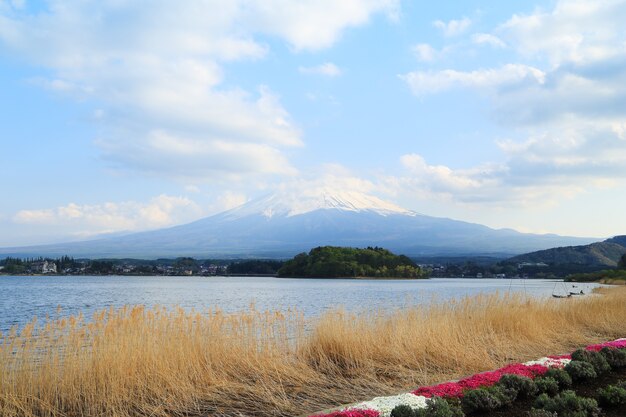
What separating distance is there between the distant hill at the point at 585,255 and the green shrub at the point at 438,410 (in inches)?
4636

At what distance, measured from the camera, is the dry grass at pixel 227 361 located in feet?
22.9

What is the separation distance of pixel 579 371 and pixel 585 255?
12679 cm

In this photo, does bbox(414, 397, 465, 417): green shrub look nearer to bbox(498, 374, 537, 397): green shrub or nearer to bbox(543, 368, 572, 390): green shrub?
bbox(498, 374, 537, 397): green shrub

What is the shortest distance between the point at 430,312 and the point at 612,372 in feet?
13.7

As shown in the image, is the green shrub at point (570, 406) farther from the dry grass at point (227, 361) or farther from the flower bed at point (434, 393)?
the dry grass at point (227, 361)

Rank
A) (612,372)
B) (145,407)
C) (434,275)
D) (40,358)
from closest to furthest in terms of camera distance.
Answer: (145,407), (40,358), (612,372), (434,275)

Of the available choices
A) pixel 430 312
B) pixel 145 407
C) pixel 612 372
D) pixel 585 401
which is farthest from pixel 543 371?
pixel 145 407

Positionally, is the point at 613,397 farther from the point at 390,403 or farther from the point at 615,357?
the point at 615,357

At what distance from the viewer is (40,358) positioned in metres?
7.56

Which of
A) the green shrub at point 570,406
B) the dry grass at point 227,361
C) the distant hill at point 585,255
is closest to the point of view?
the green shrub at point 570,406

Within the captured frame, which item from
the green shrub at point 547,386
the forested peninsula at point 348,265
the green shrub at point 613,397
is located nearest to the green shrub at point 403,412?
the green shrub at point 547,386

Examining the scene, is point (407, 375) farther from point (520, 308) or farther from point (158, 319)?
point (520, 308)

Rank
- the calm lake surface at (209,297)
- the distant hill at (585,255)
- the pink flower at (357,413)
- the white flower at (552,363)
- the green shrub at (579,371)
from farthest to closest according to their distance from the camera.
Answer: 1. the distant hill at (585,255)
2. the calm lake surface at (209,297)
3. the white flower at (552,363)
4. the green shrub at (579,371)
5. the pink flower at (357,413)

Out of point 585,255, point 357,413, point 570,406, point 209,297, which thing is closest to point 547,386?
point 570,406
